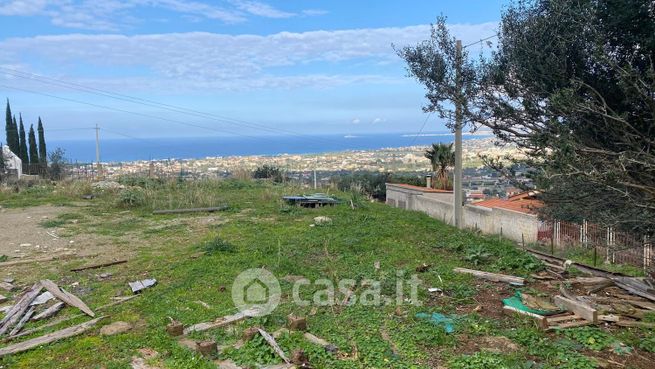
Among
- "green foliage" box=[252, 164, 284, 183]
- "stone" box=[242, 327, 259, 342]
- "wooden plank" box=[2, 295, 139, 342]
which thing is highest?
"green foliage" box=[252, 164, 284, 183]

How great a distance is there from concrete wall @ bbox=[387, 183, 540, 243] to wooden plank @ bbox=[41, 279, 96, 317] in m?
9.60

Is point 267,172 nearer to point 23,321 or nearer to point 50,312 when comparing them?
point 50,312

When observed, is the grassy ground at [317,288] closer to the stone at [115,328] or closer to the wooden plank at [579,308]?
the stone at [115,328]

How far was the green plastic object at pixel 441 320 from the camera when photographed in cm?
398

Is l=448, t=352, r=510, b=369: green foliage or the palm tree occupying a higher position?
the palm tree

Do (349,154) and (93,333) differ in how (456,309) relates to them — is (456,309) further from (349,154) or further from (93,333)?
(349,154)

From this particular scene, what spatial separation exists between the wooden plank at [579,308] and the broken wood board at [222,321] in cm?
299

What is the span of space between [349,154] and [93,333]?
96.5 ft

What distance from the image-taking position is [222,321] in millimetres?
4215

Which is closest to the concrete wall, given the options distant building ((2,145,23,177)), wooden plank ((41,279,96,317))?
wooden plank ((41,279,96,317))

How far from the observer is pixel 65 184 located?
648 inches

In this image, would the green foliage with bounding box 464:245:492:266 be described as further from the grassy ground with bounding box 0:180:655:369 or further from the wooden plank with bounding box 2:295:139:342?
the wooden plank with bounding box 2:295:139:342

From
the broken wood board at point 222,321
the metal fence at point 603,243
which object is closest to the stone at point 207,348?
the broken wood board at point 222,321

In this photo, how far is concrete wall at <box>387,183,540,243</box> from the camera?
13133mm
